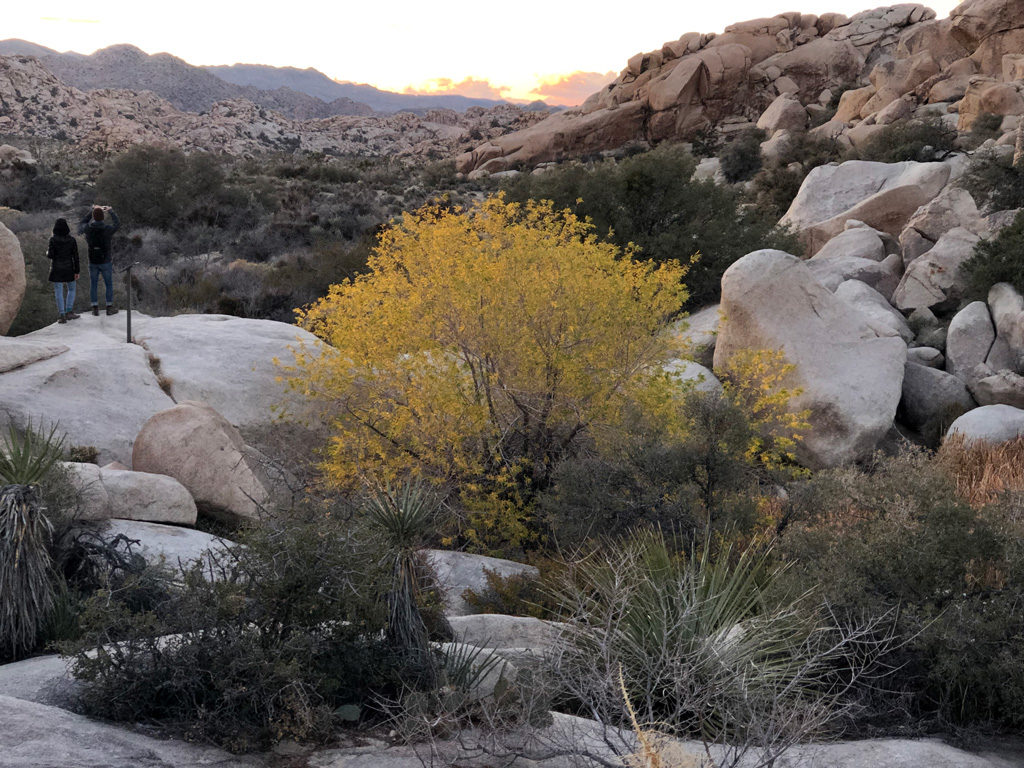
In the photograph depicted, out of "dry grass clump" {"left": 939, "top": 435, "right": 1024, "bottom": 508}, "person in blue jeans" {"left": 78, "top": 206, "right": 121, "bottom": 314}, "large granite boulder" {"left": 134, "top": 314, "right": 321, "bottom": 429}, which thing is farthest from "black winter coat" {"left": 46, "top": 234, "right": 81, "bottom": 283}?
"dry grass clump" {"left": 939, "top": 435, "right": 1024, "bottom": 508}

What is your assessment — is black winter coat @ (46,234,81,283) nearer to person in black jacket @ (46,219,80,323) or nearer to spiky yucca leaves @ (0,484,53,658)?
person in black jacket @ (46,219,80,323)

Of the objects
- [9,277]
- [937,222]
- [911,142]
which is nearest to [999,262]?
[937,222]

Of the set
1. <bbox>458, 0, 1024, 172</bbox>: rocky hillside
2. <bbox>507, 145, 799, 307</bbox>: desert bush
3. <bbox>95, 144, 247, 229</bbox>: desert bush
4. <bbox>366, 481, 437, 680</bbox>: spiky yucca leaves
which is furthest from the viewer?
<bbox>458, 0, 1024, 172</bbox>: rocky hillside

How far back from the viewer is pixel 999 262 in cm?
1380

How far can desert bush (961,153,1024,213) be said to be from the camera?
17922 millimetres

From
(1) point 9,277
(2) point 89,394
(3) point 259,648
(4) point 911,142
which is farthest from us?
(4) point 911,142

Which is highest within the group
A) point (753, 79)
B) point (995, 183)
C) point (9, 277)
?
point (753, 79)

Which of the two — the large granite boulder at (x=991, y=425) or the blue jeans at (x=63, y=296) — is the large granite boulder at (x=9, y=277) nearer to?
the blue jeans at (x=63, y=296)

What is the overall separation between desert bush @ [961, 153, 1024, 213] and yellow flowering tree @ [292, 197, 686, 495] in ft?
43.6

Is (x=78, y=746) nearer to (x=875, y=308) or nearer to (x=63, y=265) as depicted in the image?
(x=63, y=265)

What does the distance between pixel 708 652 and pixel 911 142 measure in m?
30.8

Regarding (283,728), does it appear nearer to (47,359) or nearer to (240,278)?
(47,359)

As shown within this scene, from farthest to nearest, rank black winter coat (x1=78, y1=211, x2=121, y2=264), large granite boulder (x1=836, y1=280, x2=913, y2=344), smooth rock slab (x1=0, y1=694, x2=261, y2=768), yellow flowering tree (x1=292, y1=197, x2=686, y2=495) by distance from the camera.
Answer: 1. large granite boulder (x1=836, y1=280, x2=913, y2=344)
2. black winter coat (x1=78, y1=211, x2=121, y2=264)
3. yellow flowering tree (x1=292, y1=197, x2=686, y2=495)
4. smooth rock slab (x1=0, y1=694, x2=261, y2=768)

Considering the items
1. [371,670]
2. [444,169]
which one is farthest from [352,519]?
[444,169]
